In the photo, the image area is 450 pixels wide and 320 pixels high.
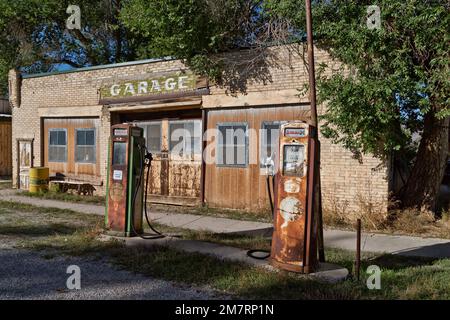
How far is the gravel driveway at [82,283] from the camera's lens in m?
4.98

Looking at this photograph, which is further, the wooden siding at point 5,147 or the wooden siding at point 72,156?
the wooden siding at point 5,147

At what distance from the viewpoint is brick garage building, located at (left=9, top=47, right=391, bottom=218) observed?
32.7 feet

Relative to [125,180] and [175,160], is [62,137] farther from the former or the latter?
[125,180]

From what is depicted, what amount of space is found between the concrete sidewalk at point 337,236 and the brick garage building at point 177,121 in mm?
1232

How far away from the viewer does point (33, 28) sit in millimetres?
19406

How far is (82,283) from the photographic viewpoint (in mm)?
5441

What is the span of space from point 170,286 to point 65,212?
21.9 feet

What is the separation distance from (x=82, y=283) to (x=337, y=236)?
4.93 m

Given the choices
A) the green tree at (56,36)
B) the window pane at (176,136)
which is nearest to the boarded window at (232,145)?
the window pane at (176,136)

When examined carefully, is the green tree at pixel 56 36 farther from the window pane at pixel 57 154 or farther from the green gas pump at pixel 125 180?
the green gas pump at pixel 125 180

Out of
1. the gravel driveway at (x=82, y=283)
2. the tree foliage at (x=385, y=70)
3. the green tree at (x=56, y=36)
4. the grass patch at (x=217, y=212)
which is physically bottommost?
the gravel driveway at (x=82, y=283)

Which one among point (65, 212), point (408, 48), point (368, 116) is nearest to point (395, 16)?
point (408, 48)

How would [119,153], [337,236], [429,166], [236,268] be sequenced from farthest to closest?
[429,166], [337,236], [119,153], [236,268]

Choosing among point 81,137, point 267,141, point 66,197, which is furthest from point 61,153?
point 267,141
